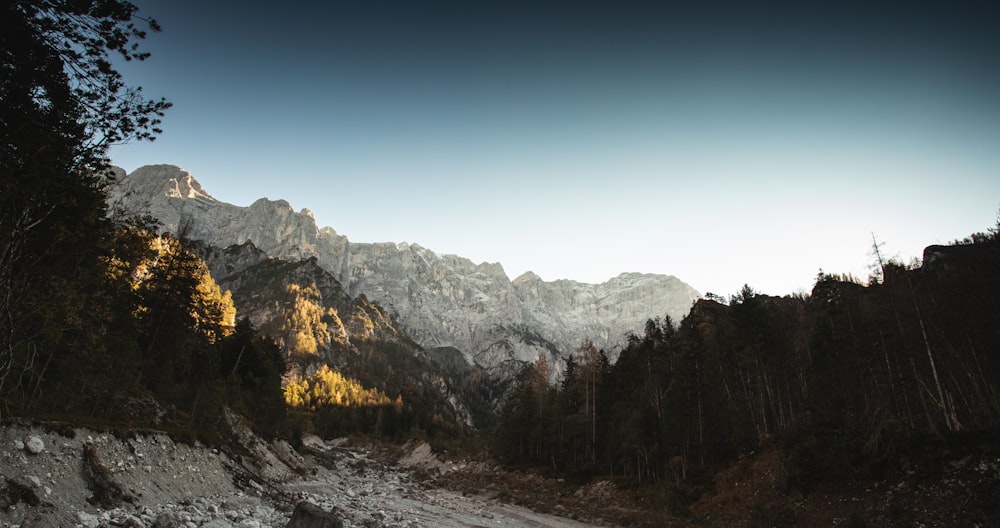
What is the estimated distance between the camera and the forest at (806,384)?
2908 centimetres

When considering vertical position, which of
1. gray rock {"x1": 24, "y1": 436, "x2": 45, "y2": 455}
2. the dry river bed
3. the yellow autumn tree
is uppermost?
the yellow autumn tree

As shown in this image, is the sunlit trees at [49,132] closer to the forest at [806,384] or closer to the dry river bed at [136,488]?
the dry river bed at [136,488]

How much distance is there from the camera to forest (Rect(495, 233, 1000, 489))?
29.1 meters

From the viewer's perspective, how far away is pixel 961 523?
18.2 metres

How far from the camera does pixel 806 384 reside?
4541cm

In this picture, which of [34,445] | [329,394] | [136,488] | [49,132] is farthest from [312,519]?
[329,394]

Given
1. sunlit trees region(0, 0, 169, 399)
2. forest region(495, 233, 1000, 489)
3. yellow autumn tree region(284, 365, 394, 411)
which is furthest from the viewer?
yellow autumn tree region(284, 365, 394, 411)

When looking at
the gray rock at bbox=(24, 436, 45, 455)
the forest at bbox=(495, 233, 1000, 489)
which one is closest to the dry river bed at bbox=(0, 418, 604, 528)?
the gray rock at bbox=(24, 436, 45, 455)

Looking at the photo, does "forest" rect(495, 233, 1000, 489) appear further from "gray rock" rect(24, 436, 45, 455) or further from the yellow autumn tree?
the yellow autumn tree

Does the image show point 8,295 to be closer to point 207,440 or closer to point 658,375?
point 207,440

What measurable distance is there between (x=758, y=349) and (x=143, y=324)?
5579 cm

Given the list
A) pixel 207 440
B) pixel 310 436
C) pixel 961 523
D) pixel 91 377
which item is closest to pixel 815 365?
pixel 961 523

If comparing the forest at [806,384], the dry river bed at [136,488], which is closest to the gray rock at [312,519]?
the dry river bed at [136,488]

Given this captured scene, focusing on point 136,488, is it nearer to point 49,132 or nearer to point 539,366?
point 49,132
